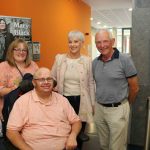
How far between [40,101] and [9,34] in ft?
3.87

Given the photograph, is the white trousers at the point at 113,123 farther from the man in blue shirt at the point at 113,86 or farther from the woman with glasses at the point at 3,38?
the woman with glasses at the point at 3,38

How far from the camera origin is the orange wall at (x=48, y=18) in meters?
4.09

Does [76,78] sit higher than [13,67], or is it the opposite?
[13,67]

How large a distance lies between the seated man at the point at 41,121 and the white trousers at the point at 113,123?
0.35 metres

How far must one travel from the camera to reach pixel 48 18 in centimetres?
510

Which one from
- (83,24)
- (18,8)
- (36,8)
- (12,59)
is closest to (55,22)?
(36,8)

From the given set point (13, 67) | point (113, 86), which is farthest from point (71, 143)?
point (13, 67)

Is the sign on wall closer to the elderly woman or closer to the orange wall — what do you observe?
the orange wall

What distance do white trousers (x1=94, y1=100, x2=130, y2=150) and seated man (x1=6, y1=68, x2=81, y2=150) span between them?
35 cm

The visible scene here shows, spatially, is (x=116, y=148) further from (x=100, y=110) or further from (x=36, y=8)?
(x=36, y=8)

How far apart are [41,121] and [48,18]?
3256 mm

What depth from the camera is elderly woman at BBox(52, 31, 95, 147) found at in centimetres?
259

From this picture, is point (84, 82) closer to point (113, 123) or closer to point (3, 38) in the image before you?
point (113, 123)

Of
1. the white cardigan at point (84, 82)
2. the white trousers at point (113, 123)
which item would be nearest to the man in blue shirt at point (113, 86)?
the white trousers at point (113, 123)
